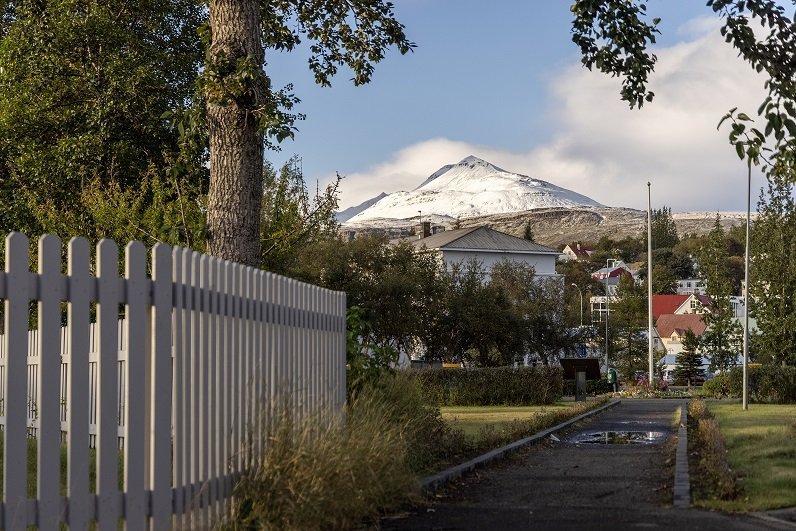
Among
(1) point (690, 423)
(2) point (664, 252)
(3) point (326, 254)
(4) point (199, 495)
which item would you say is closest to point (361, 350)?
(4) point (199, 495)

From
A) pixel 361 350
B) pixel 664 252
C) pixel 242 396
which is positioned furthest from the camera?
pixel 664 252

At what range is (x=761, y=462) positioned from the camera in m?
12.5

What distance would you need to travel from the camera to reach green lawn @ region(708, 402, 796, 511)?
359 inches

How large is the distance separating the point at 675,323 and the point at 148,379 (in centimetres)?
13299

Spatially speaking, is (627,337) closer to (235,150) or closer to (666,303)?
(235,150)

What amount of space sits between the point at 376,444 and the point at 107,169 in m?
22.9

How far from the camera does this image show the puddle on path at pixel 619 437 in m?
17.1

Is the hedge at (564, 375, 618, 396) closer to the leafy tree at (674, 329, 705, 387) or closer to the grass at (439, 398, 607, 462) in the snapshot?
the grass at (439, 398, 607, 462)

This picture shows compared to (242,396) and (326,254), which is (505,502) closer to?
(242,396)

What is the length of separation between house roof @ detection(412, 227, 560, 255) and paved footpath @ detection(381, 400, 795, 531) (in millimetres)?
87638

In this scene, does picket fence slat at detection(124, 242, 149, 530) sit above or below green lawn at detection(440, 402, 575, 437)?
above

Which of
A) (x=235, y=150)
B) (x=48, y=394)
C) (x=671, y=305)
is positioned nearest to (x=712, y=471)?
(x=235, y=150)

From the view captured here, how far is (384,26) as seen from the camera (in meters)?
15.5

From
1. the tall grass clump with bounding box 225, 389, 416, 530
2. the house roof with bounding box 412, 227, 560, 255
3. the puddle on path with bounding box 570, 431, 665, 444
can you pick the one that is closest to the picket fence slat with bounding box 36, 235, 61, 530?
the tall grass clump with bounding box 225, 389, 416, 530
